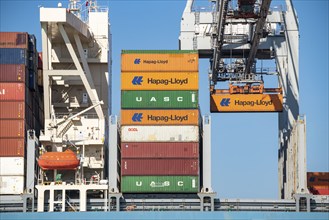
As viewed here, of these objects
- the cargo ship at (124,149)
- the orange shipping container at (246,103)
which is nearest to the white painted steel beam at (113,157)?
the cargo ship at (124,149)

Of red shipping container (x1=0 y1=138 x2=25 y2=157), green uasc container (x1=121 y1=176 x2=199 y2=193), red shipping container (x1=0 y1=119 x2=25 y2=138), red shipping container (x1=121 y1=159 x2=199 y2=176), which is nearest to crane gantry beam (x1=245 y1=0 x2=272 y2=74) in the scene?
red shipping container (x1=121 y1=159 x2=199 y2=176)

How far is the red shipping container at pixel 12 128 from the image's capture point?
52812mm

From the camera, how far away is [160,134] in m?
53.0

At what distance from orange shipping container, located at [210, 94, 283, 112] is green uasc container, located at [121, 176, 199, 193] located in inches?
260

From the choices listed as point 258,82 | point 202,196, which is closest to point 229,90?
point 258,82

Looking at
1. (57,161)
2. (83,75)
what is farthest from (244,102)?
(57,161)

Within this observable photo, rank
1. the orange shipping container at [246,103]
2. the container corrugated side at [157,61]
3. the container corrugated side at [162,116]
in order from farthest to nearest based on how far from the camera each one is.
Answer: the orange shipping container at [246,103], the container corrugated side at [157,61], the container corrugated side at [162,116]

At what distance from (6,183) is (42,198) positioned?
1992 mm

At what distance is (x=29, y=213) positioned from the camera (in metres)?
52.3

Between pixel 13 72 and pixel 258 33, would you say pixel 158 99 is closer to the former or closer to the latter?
pixel 258 33

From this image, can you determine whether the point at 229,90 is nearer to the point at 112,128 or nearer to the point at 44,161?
the point at 112,128

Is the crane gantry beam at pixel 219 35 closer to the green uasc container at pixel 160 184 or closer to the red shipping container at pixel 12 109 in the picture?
the green uasc container at pixel 160 184

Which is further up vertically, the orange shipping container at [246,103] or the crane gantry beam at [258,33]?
the crane gantry beam at [258,33]

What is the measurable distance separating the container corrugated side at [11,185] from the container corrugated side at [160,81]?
717 centimetres
